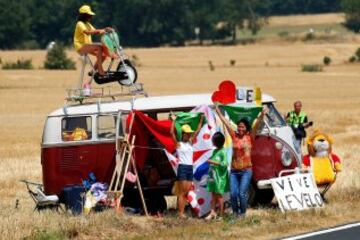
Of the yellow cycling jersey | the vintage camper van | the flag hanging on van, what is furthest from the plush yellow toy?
the yellow cycling jersey

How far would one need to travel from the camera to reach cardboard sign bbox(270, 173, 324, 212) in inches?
650

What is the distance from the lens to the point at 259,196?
1769 cm

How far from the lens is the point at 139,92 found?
17.1 m

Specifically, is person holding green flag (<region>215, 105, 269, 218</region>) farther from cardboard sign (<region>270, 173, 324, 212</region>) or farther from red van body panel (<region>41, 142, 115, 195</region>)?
red van body panel (<region>41, 142, 115, 195</region>)

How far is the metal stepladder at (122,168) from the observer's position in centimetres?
1612

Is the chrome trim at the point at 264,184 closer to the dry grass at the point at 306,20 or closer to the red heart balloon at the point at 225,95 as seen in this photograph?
the red heart balloon at the point at 225,95

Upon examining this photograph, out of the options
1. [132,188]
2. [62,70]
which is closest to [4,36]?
[62,70]

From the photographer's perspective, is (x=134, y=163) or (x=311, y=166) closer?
(x=134, y=163)

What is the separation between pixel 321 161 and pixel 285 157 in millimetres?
1024

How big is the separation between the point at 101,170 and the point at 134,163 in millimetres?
586

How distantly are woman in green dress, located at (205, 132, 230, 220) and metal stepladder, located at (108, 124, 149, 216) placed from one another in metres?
1.06

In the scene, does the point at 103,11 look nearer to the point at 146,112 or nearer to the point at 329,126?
the point at 329,126

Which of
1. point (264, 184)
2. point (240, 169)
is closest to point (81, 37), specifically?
point (240, 169)

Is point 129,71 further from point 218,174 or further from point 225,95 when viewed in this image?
point 218,174
